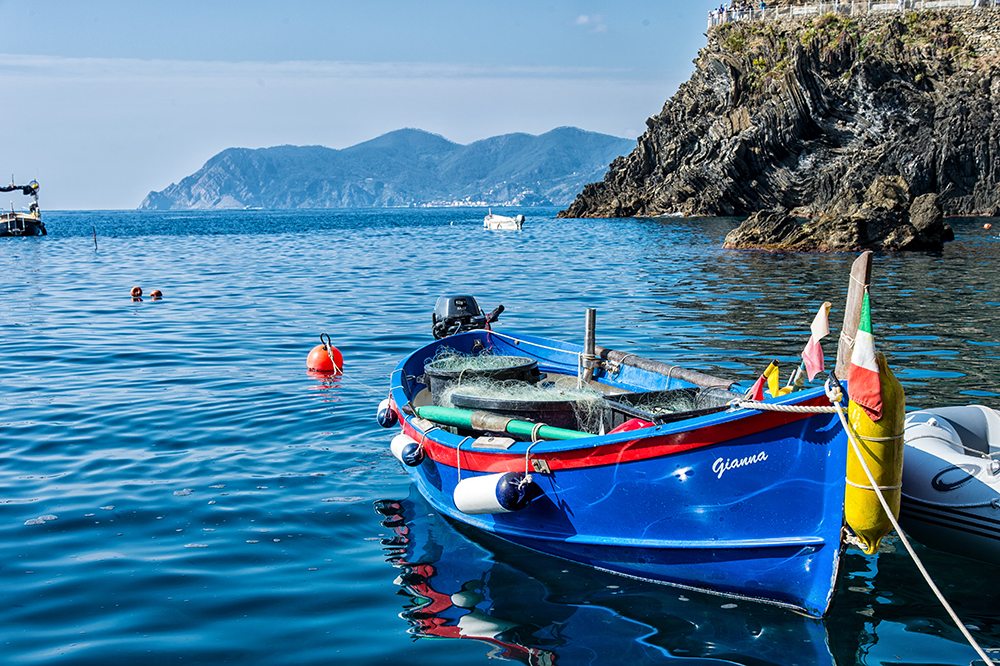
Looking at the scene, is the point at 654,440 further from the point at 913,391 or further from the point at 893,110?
the point at 893,110

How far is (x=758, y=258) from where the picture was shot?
118 feet

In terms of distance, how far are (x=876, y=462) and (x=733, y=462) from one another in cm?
98

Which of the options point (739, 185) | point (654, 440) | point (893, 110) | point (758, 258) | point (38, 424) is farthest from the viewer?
point (739, 185)

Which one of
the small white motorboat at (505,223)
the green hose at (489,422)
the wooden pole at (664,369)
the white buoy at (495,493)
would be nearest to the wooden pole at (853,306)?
the green hose at (489,422)

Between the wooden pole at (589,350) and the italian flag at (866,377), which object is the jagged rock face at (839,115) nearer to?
the wooden pole at (589,350)

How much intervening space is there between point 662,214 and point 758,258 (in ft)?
170

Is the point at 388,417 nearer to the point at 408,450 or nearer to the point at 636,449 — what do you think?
the point at 408,450

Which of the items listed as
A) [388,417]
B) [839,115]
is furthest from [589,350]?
[839,115]

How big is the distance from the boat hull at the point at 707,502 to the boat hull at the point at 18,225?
7574 cm

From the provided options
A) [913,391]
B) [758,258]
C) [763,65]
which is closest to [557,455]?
[913,391]

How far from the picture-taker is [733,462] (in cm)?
579

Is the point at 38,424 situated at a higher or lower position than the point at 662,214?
lower

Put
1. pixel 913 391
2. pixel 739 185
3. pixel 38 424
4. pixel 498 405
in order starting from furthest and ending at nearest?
1. pixel 739 185
2. pixel 913 391
3. pixel 38 424
4. pixel 498 405

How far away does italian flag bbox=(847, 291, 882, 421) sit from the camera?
5438 mm
